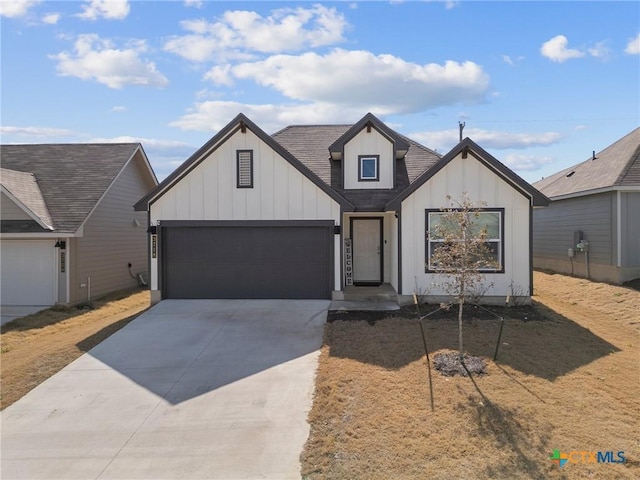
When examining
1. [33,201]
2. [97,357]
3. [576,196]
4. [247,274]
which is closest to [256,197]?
[247,274]

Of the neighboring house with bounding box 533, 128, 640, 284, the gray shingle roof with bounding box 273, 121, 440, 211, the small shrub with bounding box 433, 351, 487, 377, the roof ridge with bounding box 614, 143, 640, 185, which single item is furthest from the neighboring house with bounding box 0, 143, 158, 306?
the roof ridge with bounding box 614, 143, 640, 185

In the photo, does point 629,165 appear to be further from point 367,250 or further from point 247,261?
point 247,261

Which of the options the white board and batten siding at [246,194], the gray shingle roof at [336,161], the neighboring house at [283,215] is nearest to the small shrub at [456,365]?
the neighboring house at [283,215]

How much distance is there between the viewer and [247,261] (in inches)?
477

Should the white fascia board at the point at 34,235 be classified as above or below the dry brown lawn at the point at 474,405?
above

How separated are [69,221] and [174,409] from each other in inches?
402

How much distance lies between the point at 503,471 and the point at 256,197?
9099 mm

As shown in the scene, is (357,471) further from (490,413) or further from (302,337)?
(302,337)

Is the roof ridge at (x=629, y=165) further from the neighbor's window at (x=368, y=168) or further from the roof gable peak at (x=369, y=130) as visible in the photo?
the neighbor's window at (x=368, y=168)

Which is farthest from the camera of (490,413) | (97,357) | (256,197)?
(256,197)

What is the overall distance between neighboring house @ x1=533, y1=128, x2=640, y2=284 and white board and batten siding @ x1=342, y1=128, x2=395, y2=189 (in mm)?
7410

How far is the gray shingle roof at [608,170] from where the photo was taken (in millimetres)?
13742

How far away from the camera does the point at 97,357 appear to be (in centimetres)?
792

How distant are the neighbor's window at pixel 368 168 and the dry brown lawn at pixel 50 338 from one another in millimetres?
7387
